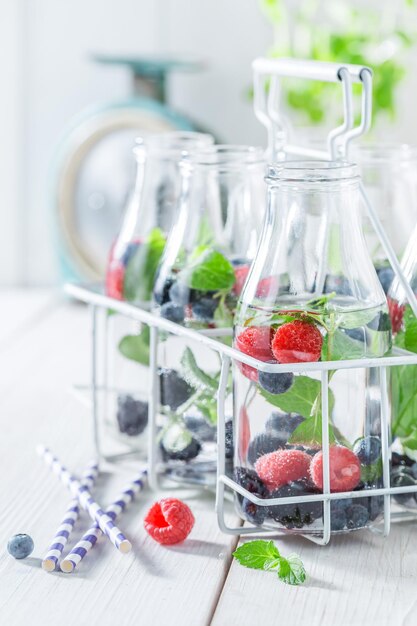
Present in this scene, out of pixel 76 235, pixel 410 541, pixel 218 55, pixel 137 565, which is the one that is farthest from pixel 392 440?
pixel 218 55

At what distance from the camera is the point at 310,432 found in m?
0.69

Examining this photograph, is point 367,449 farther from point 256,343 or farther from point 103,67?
point 103,67

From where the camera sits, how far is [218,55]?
186cm

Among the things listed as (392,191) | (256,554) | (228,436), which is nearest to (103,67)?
(392,191)

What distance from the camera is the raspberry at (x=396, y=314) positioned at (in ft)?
2.47

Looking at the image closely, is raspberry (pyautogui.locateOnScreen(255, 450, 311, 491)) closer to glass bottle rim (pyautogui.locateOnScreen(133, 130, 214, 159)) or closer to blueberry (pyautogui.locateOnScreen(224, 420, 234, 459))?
blueberry (pyautogui.locateOnScreen(224, 420, 234, 459))

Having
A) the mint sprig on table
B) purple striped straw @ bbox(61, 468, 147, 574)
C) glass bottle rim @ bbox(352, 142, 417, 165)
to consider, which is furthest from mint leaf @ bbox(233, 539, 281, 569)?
glass bottle rim @ bbox(352, 142, 417, 165)

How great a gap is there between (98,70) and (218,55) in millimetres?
210

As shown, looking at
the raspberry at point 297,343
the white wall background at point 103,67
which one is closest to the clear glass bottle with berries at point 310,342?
the raspberry at point 297,343

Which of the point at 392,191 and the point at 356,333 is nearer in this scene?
the point at 356,333

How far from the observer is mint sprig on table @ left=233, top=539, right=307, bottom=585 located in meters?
0.66

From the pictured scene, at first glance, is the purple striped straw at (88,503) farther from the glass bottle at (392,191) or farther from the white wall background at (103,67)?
Answer: the white wall background at (103,67)

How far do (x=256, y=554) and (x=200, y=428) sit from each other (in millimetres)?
145

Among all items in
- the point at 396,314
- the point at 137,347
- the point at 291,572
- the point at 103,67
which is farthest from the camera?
the point at 103,67
